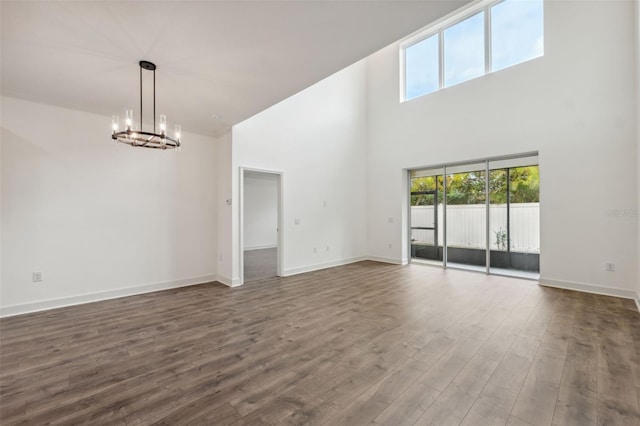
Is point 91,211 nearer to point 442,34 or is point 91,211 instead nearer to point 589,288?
point 589,288

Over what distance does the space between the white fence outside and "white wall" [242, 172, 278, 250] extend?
570cm

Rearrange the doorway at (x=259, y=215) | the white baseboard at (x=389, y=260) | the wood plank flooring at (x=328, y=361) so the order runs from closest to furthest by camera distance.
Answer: the wood plank flooring at (x=328, y=361), the white baseboard at (x=389, y=260), the doorway at (x=259, y=215)

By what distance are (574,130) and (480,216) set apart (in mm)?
2147

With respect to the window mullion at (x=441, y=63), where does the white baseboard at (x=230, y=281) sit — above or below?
below

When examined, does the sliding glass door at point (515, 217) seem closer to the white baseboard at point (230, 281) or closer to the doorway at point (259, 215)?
the white baseboard at point (230, 281)

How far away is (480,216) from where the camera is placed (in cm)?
591

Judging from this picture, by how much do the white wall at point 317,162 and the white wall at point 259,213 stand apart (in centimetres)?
390

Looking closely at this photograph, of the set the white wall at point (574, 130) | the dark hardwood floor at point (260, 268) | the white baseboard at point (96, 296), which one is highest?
the white wall at point (574, 130)

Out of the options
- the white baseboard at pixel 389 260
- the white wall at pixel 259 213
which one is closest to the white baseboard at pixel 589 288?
the white baseboard at pixel 389 260

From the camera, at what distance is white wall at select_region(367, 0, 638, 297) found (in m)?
4.19

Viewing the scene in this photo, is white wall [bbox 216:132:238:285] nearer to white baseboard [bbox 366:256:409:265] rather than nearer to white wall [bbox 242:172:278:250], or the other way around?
white baseboard [bbox 366:256:409:265]

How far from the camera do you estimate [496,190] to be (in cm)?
572

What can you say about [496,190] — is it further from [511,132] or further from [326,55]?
[326,55]

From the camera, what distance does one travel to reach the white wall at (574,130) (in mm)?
4191
